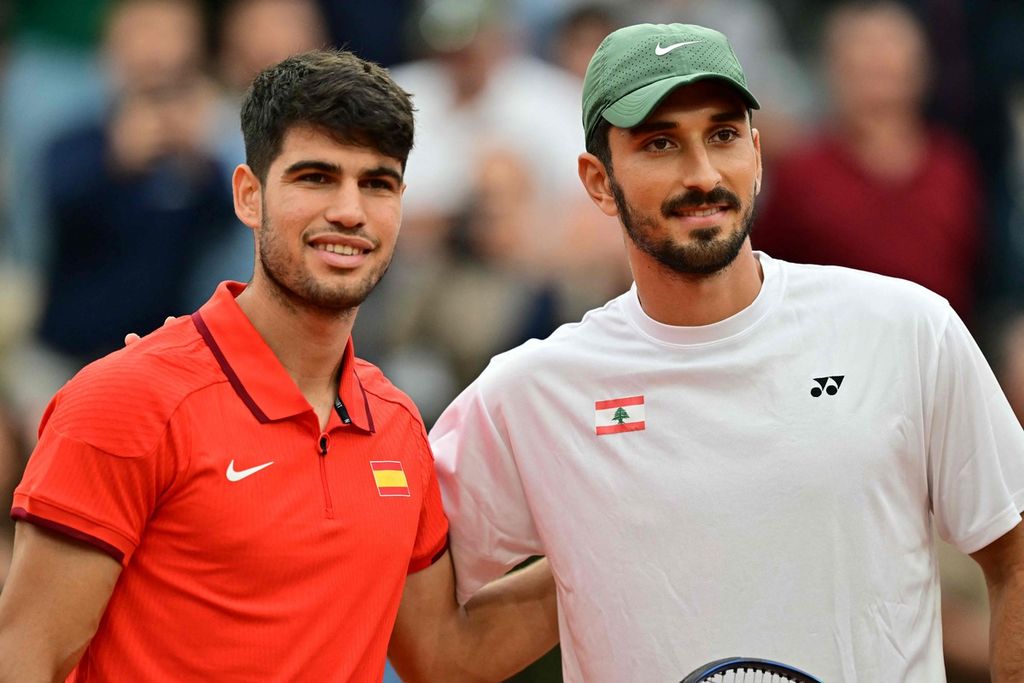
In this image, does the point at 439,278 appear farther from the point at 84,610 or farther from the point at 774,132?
the point at 84,610

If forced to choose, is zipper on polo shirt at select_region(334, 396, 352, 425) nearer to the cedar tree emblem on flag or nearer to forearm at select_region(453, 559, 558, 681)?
the cedar tree emblem on flag

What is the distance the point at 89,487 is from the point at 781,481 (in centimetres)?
149

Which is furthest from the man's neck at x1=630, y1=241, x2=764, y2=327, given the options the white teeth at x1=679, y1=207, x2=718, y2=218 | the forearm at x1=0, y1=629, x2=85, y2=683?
the forearm at x1=0, y1=629, x2=85, y2=683

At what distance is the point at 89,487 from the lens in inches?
115

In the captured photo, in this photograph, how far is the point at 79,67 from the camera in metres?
7.41

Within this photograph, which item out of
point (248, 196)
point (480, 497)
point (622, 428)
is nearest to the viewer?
point (622, 428)

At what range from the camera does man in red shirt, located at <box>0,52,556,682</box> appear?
2.94m

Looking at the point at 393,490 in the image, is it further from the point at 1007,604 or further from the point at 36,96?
the point at 36,96

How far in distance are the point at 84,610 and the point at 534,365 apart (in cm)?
119

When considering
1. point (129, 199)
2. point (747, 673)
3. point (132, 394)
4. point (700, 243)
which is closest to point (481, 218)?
point (129, 199)

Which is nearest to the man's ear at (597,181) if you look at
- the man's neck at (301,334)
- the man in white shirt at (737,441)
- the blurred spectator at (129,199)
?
the man in white shirt at (737,441)

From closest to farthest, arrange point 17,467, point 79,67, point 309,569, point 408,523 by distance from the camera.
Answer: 1. point 309,569
2. point 408,523
3. point 17,467
4. point 79,67

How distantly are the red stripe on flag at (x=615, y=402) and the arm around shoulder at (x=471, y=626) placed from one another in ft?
1.93

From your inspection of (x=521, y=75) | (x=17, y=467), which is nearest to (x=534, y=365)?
(x=17, y=467)
